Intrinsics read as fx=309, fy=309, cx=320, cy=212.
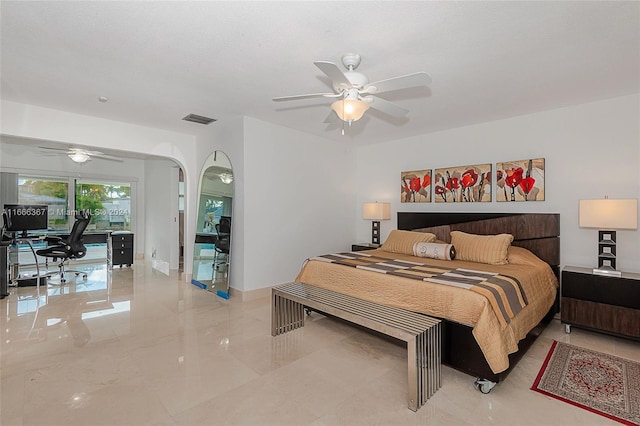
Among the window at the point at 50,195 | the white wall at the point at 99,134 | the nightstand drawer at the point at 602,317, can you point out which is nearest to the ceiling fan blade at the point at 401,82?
the nightstand drawer at the point at 602,317

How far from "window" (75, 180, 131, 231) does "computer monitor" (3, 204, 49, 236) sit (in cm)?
138

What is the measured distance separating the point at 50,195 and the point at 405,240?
24.5ft

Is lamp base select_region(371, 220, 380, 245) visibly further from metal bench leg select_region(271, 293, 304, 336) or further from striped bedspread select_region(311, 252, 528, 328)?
metal bench leg select_region(271, 293, 304, 336)

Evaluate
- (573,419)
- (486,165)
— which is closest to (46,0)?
(573,419)

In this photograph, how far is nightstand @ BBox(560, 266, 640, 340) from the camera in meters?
2.96

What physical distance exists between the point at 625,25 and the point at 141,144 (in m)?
5.52

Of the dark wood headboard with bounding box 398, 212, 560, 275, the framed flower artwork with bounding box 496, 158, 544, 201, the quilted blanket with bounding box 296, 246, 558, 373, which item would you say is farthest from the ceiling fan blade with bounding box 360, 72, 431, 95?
the dark wood headboard with bounding box 398, 212, 560, 275

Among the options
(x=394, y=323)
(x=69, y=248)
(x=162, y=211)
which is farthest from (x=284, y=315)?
(x=162, y=211)

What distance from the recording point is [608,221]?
124 inches

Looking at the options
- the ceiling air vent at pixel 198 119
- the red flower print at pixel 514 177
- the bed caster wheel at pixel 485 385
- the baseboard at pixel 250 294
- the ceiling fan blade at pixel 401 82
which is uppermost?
the ceiling air vent at pixel 198 119

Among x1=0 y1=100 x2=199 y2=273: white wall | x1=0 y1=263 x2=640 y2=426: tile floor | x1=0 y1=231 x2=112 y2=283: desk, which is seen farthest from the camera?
x1=0 y1=231 x2=112 y2=283: desk

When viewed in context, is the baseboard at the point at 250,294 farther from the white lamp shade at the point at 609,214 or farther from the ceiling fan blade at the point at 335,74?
the white lamp shade at the point at 609,214

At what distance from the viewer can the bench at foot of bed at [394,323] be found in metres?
2.06

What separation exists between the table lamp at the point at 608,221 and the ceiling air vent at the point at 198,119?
4743mm
